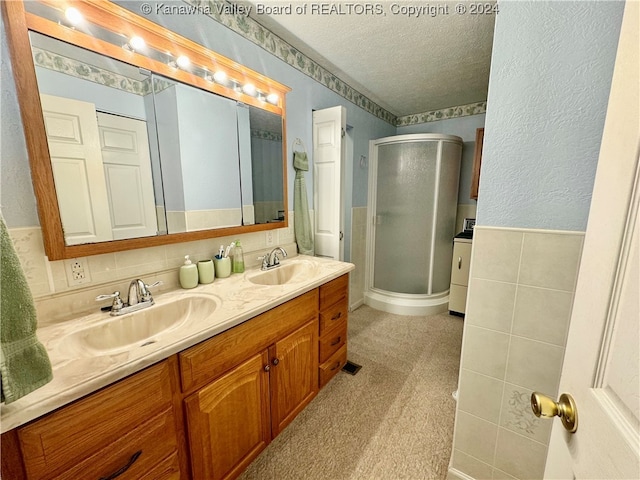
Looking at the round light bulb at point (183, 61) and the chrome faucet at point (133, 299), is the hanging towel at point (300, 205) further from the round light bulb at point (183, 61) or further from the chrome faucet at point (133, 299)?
the chrome faucet at point (133, 299)

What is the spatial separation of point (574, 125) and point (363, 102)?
2.21m

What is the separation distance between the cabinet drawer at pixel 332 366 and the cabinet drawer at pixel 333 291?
16.3 inches

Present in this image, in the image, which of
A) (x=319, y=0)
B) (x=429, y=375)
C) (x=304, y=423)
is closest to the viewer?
(x=319, y=0)

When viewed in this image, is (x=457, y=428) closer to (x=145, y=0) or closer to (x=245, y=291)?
(x=245, y=291)

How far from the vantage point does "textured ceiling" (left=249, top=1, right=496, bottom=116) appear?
1552 mm

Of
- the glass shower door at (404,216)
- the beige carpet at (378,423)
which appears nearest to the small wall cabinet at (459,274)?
the glass shower door at (404,216)

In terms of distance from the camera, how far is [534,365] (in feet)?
3.23

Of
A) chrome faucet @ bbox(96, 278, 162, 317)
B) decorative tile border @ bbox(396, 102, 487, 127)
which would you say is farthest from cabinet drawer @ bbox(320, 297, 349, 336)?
decorative tile border @ bbox(396, 102, 487, 127)

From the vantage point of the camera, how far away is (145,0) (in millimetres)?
1162

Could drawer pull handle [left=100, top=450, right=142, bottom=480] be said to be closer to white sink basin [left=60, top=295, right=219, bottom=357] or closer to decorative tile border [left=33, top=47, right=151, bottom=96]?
white sink basin [left=60, top=295, right=219, bottom=357]

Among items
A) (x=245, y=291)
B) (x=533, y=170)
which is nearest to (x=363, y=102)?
(x=533, y=170)

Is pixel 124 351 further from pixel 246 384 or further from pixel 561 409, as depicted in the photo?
pixel 561 409

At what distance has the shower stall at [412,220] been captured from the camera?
2729 millimetres

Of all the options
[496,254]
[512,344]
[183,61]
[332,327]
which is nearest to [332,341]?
[332,327]
